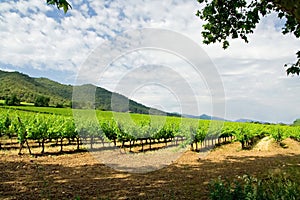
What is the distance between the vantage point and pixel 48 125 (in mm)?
18906

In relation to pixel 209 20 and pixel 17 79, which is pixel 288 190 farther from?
pixel 17 79

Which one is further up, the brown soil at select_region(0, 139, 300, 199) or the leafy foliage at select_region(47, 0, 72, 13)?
the leafy foliage at select_region(47, 0, 72, 13)

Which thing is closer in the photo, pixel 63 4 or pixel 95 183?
pixel 63 4

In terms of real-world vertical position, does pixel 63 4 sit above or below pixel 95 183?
above

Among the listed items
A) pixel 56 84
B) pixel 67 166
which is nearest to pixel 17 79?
pixel 56 84

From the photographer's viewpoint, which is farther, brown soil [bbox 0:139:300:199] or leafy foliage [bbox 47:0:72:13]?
brown soil [bbox 0:139:300:199]

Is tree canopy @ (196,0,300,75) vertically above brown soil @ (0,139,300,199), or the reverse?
tree canopy @ (196,0,300,75)

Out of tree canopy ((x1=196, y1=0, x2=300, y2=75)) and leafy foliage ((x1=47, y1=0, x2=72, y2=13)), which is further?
tree canopy ((x1=196, y1=0, x2=300, y2=75))

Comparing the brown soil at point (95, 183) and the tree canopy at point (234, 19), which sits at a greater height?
the tree canopy at point (234, 19)

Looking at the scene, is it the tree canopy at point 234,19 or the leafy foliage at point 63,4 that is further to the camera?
the tree canopy at point 234,19

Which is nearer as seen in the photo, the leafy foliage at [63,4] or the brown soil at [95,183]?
the leafy foliage at [63,4]

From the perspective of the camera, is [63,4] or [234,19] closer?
[63,4]

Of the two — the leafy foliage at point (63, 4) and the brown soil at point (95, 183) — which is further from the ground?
the leafy foliage at point (63, 4)

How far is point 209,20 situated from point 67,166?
907 cm
